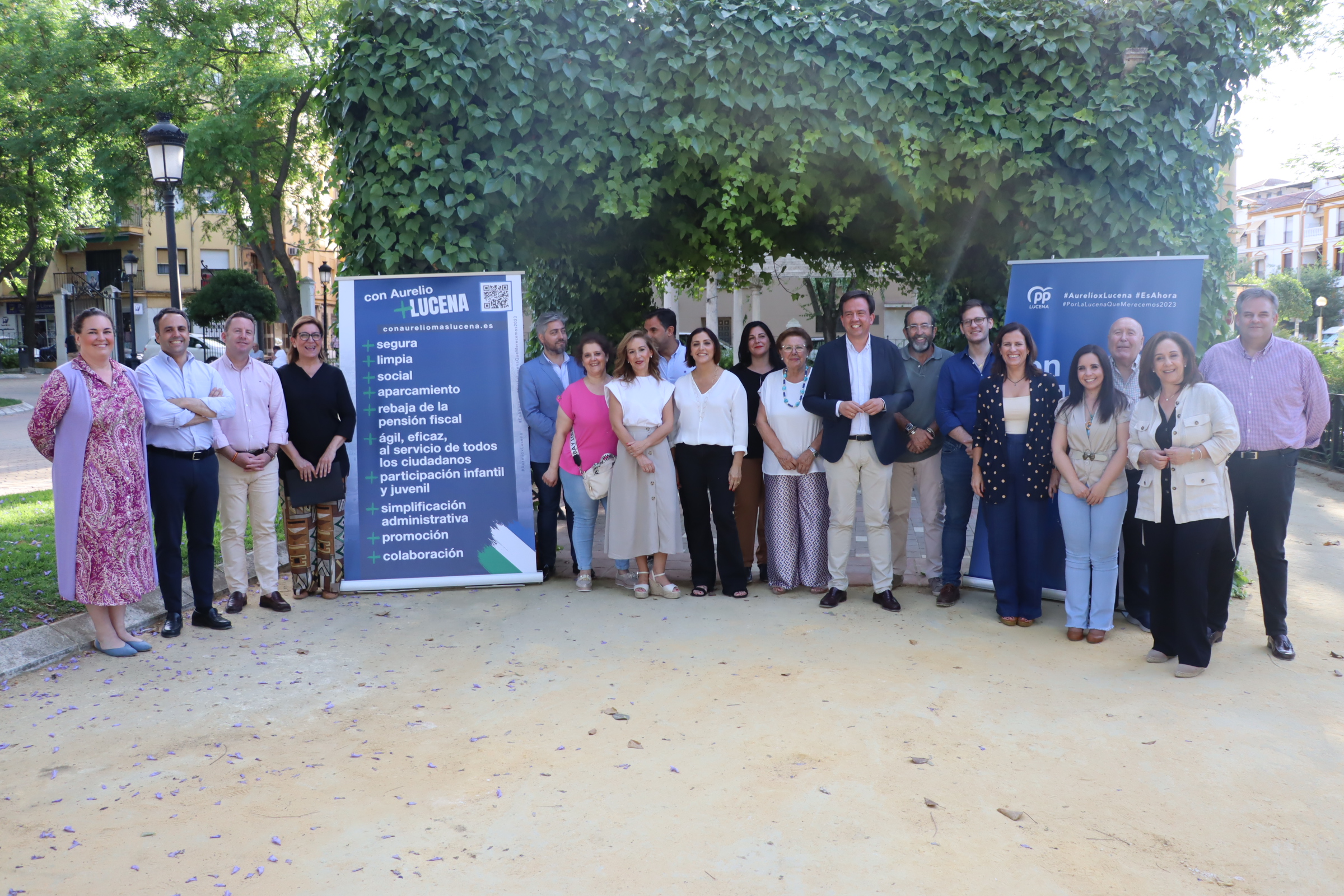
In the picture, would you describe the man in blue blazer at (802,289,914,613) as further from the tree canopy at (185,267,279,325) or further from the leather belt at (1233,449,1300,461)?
the tree canopy at (185,267,279,325)

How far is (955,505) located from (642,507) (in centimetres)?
194

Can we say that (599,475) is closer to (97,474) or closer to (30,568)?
(97,474)

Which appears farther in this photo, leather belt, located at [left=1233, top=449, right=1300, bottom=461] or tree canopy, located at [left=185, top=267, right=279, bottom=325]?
tree canopy, located at [left=185, top=267, right=279, bottom=325]

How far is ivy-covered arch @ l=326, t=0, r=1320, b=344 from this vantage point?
5.93 metres

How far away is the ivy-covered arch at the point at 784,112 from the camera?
5926 mm

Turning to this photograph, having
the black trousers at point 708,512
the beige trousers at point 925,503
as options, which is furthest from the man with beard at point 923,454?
the black trousers at point 708,512

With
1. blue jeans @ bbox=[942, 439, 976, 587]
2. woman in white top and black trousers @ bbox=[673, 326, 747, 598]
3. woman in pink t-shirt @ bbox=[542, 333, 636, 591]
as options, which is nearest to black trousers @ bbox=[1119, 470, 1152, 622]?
blue jeans @ bbox=[942, 439, 976, 587]

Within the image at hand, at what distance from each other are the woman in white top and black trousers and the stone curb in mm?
3190

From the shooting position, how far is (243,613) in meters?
5.85

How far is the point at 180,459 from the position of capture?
5.35 m

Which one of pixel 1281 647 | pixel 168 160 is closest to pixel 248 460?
pixel 168 160

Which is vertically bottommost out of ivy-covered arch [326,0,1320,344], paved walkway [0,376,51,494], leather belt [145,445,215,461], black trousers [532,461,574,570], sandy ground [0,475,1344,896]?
sandy ground [0,475,1344,896]

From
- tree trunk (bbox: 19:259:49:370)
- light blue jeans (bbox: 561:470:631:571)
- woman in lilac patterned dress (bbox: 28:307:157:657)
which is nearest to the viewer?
woman in lilac patterned dress (bbox: 28:307:157:657)

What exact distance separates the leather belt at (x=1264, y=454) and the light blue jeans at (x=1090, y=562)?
2.00 feet
